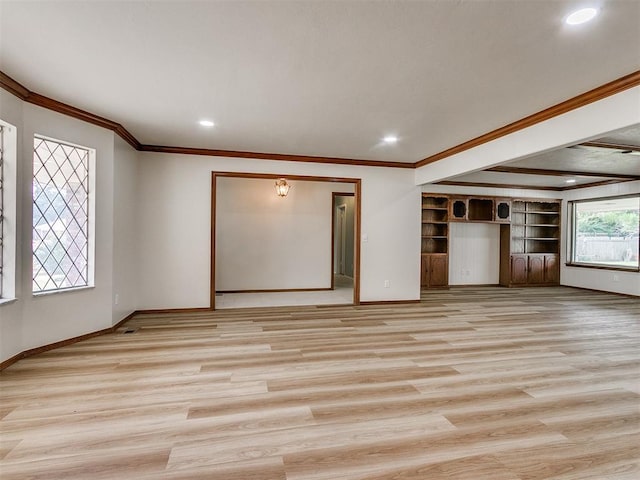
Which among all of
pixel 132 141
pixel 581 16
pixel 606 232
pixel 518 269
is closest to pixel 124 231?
pixel 132 141

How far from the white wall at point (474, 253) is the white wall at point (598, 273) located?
168cm

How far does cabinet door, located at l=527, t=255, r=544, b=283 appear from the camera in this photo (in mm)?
8102

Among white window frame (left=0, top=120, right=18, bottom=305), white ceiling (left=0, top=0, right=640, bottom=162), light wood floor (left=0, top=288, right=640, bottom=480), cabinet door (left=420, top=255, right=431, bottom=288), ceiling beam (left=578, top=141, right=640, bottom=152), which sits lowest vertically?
light wood floor (left=0, top=288, right=640, bottom=480)

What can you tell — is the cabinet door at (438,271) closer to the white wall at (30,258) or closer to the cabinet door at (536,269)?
the cabinet door at (536,269)

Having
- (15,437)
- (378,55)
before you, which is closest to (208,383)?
(15,437)

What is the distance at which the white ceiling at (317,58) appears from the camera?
6.14 ft

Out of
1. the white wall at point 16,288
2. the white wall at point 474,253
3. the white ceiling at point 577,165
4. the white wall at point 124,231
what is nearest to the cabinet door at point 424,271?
the white wall at point 474,253

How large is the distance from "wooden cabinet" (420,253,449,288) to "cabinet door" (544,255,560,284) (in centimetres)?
276

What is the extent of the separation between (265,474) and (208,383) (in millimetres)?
1185

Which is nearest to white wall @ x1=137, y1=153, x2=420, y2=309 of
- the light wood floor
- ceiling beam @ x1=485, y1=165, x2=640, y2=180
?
the light wood floor

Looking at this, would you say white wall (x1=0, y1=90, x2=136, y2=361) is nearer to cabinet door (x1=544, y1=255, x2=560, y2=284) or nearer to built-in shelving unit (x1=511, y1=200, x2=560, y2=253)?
built-in shelving unit (x1=511, y1=200, x2=560, y2=253)

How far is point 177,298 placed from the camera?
16.4ft

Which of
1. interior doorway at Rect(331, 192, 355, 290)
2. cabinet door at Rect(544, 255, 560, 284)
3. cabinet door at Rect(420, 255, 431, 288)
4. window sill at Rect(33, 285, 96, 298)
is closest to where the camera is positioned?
window sill at Rect(33, 285, 96, 298)

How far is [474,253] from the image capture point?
26.6 feet
